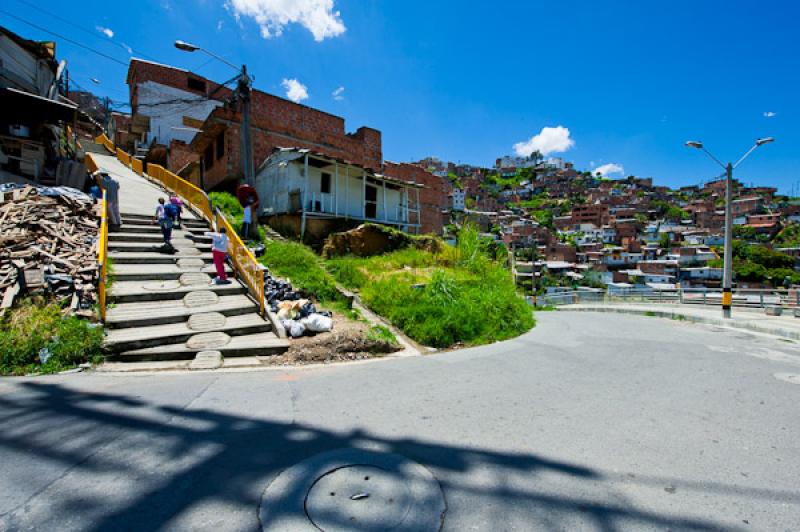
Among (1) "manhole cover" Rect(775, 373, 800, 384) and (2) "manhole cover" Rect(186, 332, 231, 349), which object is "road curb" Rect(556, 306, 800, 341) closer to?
(1) "manhole cover" Rect(775, 373, 800, 384)

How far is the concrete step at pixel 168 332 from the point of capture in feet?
17.9

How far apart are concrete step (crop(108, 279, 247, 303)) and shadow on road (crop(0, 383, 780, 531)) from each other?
3.71 m

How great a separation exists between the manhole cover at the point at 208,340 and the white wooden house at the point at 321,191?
10278 mm

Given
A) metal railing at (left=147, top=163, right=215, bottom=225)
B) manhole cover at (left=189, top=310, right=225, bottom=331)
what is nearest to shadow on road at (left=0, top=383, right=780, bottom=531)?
manhole cover at (left=189, top=310, right=225, bottom=331)

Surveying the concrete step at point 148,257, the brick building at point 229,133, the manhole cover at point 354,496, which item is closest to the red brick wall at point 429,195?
the brick building at point 229,133

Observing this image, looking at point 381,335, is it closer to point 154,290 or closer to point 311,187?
point 154,290

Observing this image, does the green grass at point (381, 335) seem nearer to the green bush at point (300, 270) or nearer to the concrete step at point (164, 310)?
the green bush at point (300, 270)

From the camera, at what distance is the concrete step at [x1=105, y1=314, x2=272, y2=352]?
17.9ft

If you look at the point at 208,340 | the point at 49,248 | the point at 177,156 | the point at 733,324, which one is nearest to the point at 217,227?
the point at 49,248

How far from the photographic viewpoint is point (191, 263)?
368 inches

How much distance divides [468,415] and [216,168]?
2236 cm

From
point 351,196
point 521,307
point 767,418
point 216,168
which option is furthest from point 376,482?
point 216,168

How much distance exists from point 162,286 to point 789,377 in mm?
11119

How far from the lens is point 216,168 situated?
2123 centimetres
